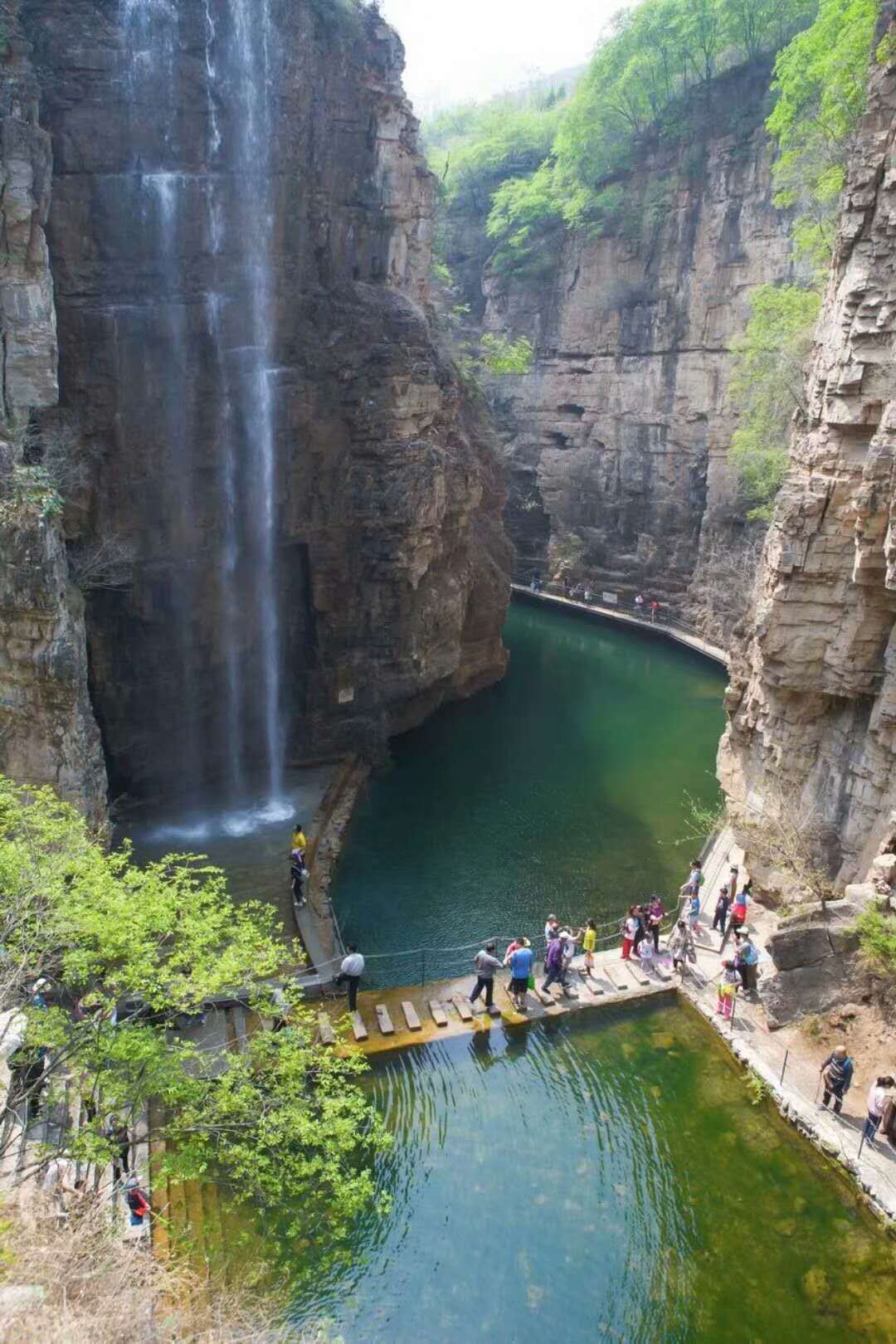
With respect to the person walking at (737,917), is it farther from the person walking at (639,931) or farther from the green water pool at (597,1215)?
the green water pool at (597,1215)

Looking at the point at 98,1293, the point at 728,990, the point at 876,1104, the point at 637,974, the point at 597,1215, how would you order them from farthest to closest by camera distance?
the point at 637,974, the point at 728,990, the point at 876,1104, the point at 597,1215, the point at 98,1293

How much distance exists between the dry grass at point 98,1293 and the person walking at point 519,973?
22.4 feet

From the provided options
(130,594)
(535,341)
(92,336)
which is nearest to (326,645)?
(130,594)

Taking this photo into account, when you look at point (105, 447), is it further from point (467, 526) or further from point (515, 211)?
point (515, 211)

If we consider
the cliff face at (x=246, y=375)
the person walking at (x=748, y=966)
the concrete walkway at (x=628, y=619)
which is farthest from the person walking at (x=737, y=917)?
the concrete walkway at (x=628, y=619)

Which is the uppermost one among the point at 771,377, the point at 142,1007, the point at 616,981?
the point at 771,377

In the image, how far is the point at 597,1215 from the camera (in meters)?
12.6

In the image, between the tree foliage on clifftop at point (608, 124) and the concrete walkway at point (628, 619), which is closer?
the tree foliage on clifftop at point (608, 124)

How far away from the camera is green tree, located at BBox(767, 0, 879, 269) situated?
24297 mm

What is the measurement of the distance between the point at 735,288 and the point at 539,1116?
37.0 m

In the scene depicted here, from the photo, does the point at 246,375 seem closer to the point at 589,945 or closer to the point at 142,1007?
the point at 589,945

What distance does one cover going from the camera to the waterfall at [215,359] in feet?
74.3

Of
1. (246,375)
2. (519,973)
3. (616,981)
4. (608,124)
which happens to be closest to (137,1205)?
(519,973)

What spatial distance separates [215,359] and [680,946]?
18418mm
